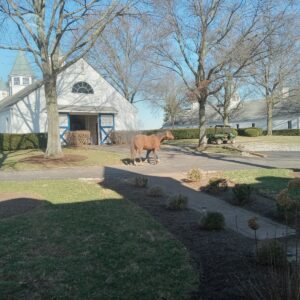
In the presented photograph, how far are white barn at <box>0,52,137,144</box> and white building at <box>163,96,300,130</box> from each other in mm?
27722

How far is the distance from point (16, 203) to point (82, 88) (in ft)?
85.7

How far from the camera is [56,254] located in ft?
19.4

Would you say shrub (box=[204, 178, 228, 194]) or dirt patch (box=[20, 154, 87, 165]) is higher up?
dirt patch (box=[20, 154, 87, 165])

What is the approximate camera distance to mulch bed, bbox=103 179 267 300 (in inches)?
181

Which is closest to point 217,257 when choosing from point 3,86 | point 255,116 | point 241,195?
point 241,195

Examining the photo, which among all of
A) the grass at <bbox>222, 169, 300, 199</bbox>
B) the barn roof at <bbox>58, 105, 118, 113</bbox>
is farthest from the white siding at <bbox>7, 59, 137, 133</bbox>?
the grass at <bbox>222, 169, 300, 199</bbox>

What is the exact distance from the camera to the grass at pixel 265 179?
11.4m

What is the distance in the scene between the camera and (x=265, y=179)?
13.6 m

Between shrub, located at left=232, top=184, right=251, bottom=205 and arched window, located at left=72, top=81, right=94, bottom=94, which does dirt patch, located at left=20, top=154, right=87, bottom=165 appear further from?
arched window, located at left=72, top=81, right=94, bottom=94

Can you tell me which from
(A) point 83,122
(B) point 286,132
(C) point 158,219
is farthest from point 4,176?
(B) point 286,132

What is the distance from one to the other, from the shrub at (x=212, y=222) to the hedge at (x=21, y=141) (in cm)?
2398

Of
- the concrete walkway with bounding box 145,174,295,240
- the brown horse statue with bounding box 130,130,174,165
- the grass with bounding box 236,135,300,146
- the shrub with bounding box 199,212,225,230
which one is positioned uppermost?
the brown horse statue with bounding box 130,130,174,165

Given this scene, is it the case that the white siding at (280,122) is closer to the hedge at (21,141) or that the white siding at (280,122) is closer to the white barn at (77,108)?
the white barn at (77,108)

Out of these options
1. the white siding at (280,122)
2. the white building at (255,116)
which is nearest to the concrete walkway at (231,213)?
the white building at (255,116)
